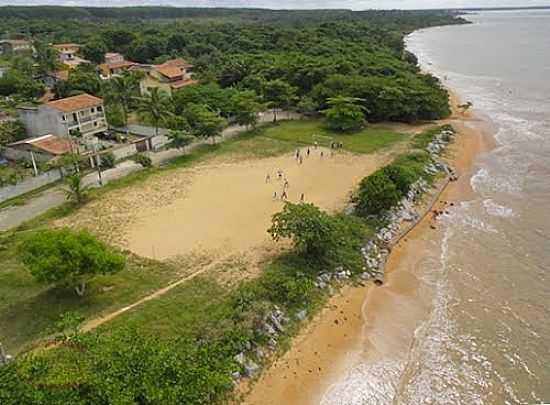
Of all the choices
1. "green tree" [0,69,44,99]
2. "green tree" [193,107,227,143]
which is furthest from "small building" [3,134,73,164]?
"green tree" [0,69,44,99]

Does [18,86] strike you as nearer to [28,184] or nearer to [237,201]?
[28,184]

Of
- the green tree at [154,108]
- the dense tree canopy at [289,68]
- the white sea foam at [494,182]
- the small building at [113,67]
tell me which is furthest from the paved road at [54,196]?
the small building at [113,67]

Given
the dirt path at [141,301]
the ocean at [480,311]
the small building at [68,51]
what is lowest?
the ocean at [480,311]

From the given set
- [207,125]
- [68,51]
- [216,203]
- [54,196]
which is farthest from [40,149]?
[68,51]

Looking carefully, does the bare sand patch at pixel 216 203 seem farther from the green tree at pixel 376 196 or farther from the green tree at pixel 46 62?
the green tree at pixel 46 62

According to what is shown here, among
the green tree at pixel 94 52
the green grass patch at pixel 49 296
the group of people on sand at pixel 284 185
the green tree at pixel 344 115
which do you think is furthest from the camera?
the green tree at pixel 94 52

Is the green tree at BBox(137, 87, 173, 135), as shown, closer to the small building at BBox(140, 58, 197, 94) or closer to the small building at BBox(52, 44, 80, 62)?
the small building at BBox(140, 58, 197, 94)

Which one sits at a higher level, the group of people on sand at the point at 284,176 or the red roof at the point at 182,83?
the red roof at the point at 182,83
